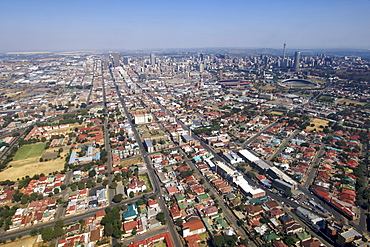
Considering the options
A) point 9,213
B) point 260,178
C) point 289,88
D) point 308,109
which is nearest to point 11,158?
point 9,213

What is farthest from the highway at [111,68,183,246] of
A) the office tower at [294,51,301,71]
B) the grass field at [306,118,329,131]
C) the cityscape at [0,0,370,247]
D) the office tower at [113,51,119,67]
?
the office tower at [113,51,119,67]

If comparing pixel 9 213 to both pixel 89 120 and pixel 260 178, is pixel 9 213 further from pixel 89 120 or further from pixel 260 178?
pixel 89 120

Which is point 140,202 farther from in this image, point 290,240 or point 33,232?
point 290,240

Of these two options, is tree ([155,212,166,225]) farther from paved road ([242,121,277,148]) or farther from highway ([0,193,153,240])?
paved road ([242,121,277,148])

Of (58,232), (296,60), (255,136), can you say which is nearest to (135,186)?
(58,232)

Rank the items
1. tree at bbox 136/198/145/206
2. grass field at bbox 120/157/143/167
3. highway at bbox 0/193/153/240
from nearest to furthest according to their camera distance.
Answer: highway at bbox 0/193/153/240 → tree at bbox 136/198/145/206 → grass field at bbox 120/157/143/167

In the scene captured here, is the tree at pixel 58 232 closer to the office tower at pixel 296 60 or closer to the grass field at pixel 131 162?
the grass field at pixel 131 162

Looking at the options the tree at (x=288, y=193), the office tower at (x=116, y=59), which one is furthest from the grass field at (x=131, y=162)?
the office tower at (x=116, y=59)

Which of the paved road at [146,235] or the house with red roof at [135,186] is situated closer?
the paved road at [146,235]
